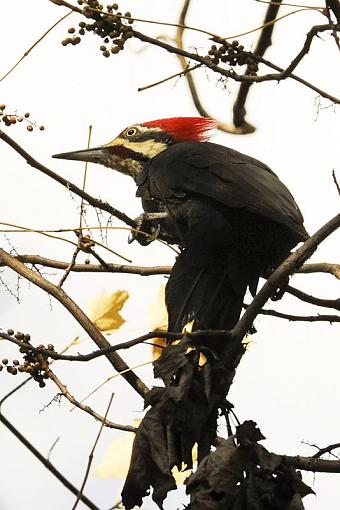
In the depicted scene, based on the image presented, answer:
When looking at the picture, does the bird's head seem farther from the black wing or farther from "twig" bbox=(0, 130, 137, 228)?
"twig" bbox=(0, 130, 137, 228)

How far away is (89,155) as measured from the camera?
175 inches

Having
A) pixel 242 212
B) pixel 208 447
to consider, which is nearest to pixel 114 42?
pixel 242 212

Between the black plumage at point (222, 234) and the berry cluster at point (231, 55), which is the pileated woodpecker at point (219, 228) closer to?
the black plumage at point (222, 234)

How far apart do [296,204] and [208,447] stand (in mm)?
1290

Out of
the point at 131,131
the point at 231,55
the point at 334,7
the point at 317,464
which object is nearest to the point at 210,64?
the point at 231,55

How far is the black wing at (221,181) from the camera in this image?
332 centimetres

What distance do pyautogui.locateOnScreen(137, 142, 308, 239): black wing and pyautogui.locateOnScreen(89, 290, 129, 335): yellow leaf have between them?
0.35 m

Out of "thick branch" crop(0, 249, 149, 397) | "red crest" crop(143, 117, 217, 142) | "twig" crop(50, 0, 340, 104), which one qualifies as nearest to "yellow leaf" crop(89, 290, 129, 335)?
"thick branch" crop(0, 249, 149, 397)

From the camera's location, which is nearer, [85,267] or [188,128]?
[85,267]

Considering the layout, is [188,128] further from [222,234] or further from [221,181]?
[222,234]

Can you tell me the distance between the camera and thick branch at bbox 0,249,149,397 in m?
3.04

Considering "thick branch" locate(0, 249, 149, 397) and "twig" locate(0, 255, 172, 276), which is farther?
"twig" locate(0, 255, 172, 276)

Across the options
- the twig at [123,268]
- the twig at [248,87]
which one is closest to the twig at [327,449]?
the twig at [123,268]

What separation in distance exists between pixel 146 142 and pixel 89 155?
0.86ft
